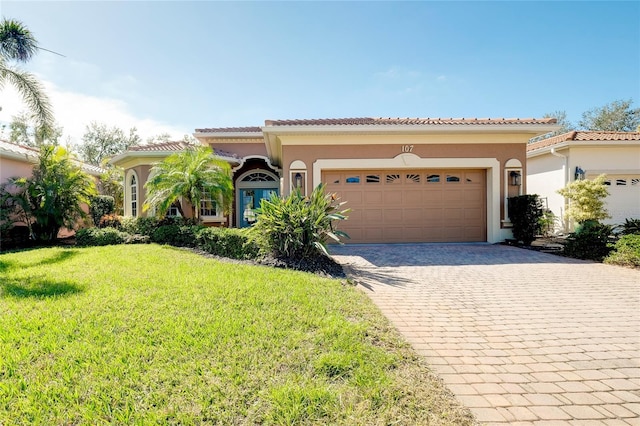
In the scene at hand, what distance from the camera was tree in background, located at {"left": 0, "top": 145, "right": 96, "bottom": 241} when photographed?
35.6ft

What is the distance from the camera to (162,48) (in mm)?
10102

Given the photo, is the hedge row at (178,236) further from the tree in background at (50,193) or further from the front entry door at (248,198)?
the front entry door at (248,198)

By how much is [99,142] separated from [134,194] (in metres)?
24.5

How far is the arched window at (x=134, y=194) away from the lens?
44.3 ft

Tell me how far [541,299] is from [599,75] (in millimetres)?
16460

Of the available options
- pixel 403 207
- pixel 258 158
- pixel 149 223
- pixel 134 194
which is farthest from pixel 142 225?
pixel 403 207

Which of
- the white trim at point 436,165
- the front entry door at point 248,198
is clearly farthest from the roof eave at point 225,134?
the white trim at point 436,165

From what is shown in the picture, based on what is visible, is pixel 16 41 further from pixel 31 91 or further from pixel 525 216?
pixel 525 216

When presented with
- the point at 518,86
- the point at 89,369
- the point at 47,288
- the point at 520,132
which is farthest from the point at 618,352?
the point at 518,86

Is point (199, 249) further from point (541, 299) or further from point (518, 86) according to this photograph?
point (518, 86)

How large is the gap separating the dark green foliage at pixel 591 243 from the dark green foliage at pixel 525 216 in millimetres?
1398

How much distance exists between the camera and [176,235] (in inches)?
400

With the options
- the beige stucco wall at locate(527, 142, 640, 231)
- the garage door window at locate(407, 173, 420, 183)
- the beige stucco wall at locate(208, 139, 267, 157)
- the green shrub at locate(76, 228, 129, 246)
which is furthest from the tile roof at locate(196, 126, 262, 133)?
the beige stucco wall at locate(527, 142, 640, 231)

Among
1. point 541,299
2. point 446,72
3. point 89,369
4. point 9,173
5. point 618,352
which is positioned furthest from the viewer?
point 446,72
